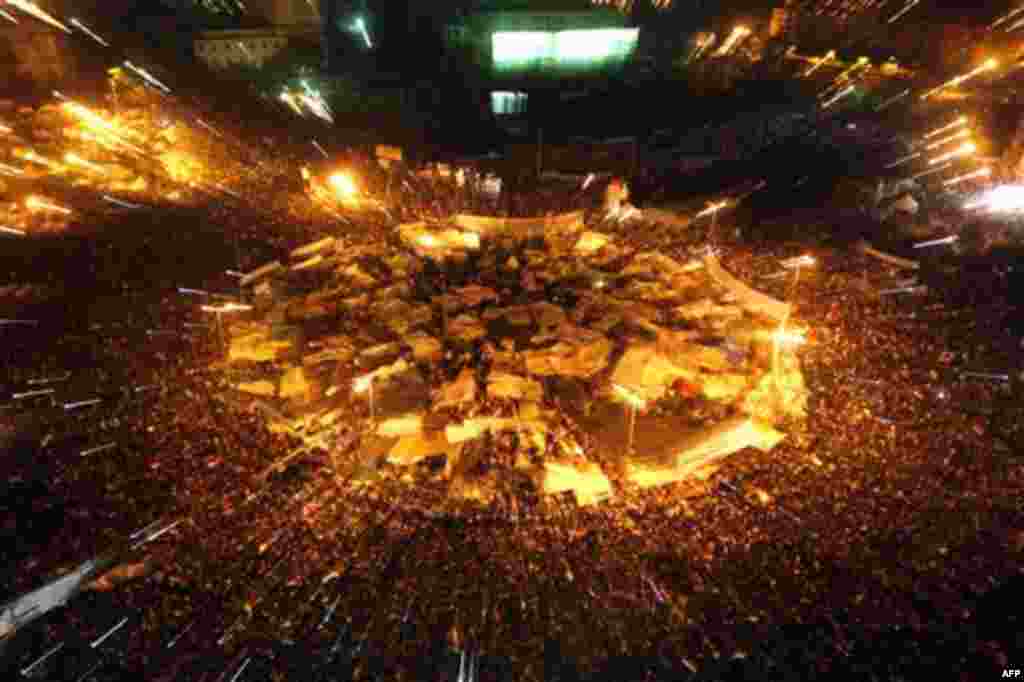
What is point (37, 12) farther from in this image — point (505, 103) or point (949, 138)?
point (949, 138)

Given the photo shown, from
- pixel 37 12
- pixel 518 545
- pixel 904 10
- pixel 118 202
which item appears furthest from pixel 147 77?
pixel 904 10

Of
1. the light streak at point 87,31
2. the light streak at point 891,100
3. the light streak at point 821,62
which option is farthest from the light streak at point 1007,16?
the light streak at point 87,31

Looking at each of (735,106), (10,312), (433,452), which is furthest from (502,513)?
(735,106)

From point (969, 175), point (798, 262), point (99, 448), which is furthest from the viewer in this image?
point (969, 175)

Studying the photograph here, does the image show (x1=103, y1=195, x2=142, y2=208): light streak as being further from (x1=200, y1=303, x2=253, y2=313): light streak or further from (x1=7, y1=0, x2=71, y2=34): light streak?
(x1=7, y1=0, x2=71, y2=34): light streak

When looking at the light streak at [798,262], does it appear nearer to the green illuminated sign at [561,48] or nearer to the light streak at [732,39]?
the green illuminated sign at [561,48]

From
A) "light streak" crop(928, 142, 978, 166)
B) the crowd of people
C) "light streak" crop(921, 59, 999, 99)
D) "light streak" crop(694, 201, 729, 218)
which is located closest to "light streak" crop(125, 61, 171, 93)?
the crowd of people
